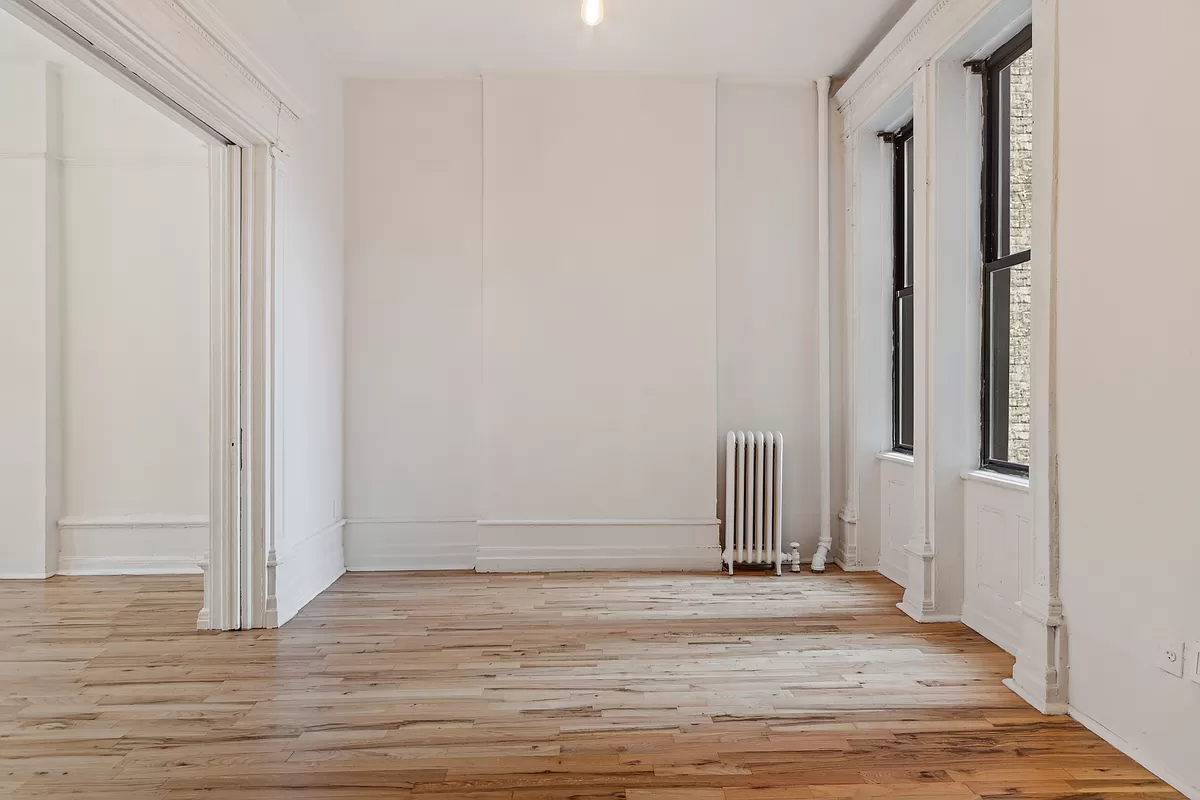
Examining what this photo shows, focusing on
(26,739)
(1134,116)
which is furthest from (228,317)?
(1134,116)

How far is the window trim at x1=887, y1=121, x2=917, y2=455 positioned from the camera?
4.43 meters

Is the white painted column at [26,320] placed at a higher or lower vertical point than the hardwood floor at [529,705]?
higher

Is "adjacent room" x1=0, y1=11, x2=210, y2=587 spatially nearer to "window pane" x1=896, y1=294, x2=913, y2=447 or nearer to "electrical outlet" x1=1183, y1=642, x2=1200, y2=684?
"window pane" x1=896, y1=294, x2=913, y2=447

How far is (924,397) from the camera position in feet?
11.8

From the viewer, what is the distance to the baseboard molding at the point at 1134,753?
2.01 meters

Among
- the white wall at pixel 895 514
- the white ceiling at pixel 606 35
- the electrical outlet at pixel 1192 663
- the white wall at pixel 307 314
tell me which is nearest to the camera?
the electrical outlet at pixel 1192 663

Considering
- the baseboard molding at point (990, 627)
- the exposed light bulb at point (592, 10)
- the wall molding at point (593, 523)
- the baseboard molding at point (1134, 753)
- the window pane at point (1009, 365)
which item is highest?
the exposed light bulb at point (592, 10)

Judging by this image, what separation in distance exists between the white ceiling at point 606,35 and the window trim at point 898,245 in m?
0.63

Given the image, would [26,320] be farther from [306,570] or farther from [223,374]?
[306,570]

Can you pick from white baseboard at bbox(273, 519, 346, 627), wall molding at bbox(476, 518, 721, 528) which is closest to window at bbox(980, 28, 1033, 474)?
wall molding at bbox(476, 518, 721, 528)

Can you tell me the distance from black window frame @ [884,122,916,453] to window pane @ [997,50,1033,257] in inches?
38.0

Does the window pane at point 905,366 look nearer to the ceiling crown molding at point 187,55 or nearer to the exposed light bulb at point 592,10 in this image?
the exposed light bulb at point 592,10

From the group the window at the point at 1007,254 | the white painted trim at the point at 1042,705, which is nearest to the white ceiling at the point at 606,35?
the window at the point at 1007,254

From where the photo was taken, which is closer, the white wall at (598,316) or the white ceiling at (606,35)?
the white ceiling at (606,35)
